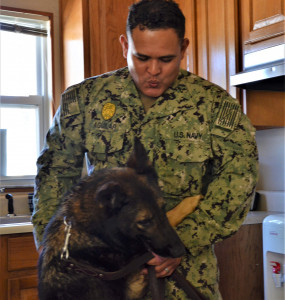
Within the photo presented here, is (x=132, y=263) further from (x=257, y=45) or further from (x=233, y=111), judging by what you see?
(x=257, y=45)

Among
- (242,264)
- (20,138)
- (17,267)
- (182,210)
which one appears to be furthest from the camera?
(20,138)

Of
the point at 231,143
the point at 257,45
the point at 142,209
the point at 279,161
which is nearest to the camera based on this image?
the point at 142,209

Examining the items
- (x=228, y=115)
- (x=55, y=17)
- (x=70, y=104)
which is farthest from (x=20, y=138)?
(x=228, y=115)

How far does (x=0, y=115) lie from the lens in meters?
3.42

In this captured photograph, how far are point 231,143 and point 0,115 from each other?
2.66 m

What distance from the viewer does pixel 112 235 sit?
95 centimetres

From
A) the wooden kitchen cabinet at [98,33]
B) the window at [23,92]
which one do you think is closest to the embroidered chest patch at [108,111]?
the wooden kitchen cabinet at [98,33]

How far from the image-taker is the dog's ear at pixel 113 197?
3.09ft

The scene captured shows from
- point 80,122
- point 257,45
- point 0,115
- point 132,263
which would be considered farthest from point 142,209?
point 0,115

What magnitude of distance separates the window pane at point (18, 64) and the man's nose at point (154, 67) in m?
2.56

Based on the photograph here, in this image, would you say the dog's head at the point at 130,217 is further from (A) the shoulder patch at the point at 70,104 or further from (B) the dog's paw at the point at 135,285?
(A) the shoulder patch at the point at 70,104

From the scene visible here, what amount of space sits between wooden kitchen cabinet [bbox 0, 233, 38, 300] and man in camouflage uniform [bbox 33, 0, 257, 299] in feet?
4.27

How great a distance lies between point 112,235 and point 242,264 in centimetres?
185

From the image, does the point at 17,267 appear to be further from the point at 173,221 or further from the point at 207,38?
the point at 207,38
